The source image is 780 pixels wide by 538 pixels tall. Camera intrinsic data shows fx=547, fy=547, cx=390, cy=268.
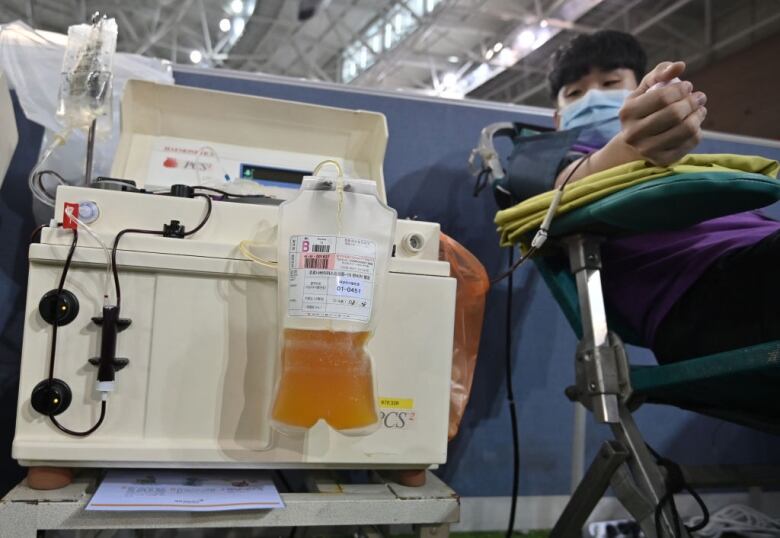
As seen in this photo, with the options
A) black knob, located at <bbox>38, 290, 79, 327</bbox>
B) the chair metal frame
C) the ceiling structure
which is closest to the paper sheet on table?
black knob, located at <bbox>38, 290, 79, 327</bbox>

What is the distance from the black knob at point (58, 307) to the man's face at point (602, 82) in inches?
38.1

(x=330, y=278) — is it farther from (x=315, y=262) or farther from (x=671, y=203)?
(x=671, y=203)

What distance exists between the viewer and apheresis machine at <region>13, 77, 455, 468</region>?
0.62 metres

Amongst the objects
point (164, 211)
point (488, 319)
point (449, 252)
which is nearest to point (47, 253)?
point (164, 211)

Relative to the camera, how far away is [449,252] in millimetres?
938

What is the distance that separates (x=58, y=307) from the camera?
2.04ft

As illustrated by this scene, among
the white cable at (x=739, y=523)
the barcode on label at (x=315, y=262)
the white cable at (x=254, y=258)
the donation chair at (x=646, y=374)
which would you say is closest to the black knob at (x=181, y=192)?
the white cable at (x=254, y=258)

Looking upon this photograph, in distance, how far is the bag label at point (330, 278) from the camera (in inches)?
24.0

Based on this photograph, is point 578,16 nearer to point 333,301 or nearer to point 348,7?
point 348,7

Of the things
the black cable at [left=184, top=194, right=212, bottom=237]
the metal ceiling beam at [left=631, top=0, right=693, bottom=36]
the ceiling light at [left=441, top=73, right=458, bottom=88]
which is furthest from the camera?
the ceiling light at [left=441, top=73, right=458, bottom=88]

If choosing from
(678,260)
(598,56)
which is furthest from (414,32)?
(678,260)

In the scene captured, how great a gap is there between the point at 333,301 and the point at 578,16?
177 inches

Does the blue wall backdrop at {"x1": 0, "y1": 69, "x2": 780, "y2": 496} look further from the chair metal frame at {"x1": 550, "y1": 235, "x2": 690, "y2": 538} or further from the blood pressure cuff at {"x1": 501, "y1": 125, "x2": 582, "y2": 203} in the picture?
the chair metal frame at {"x1": 550, "y1": 235, "x2": 690, "y2": 538}

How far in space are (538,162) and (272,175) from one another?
1.60ft
